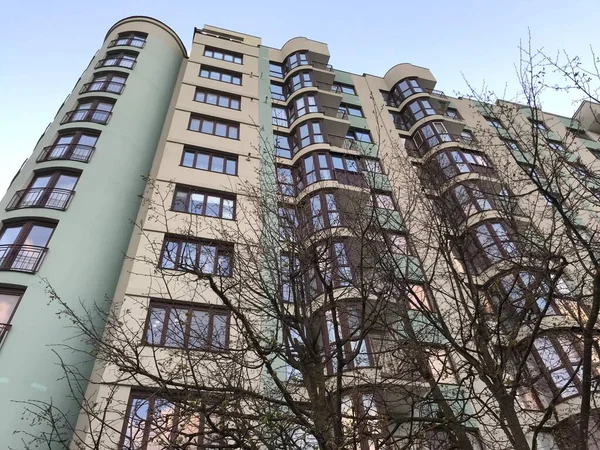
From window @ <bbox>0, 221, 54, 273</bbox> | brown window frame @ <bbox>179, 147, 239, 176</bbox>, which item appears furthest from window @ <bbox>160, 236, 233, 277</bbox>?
brown window frame @ <bbox>179, 147, 239, 176</bbox>

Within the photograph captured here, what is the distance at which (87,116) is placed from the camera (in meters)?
21.0

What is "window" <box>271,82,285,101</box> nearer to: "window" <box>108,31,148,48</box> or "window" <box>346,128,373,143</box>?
"window" <box>346,128,373,143</box>

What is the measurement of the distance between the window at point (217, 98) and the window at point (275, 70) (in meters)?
5.77

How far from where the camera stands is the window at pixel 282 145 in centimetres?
2230

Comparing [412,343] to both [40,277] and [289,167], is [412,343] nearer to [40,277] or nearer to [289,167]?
[40,277]

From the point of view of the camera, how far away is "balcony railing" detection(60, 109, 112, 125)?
2077cm

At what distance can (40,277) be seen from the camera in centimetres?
1359

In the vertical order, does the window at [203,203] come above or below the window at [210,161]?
below

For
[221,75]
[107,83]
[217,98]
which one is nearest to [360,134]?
[217,98]

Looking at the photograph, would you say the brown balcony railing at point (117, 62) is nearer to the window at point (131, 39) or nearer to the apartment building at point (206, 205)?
the apartment building at point (206, 205)

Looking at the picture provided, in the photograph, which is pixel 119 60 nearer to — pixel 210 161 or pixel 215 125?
pixel 215 125

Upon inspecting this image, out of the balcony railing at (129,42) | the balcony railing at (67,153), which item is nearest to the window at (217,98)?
the balcony railing at (67,153)

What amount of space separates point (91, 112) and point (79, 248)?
935 cm

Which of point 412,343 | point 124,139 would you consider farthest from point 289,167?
point 412,343
